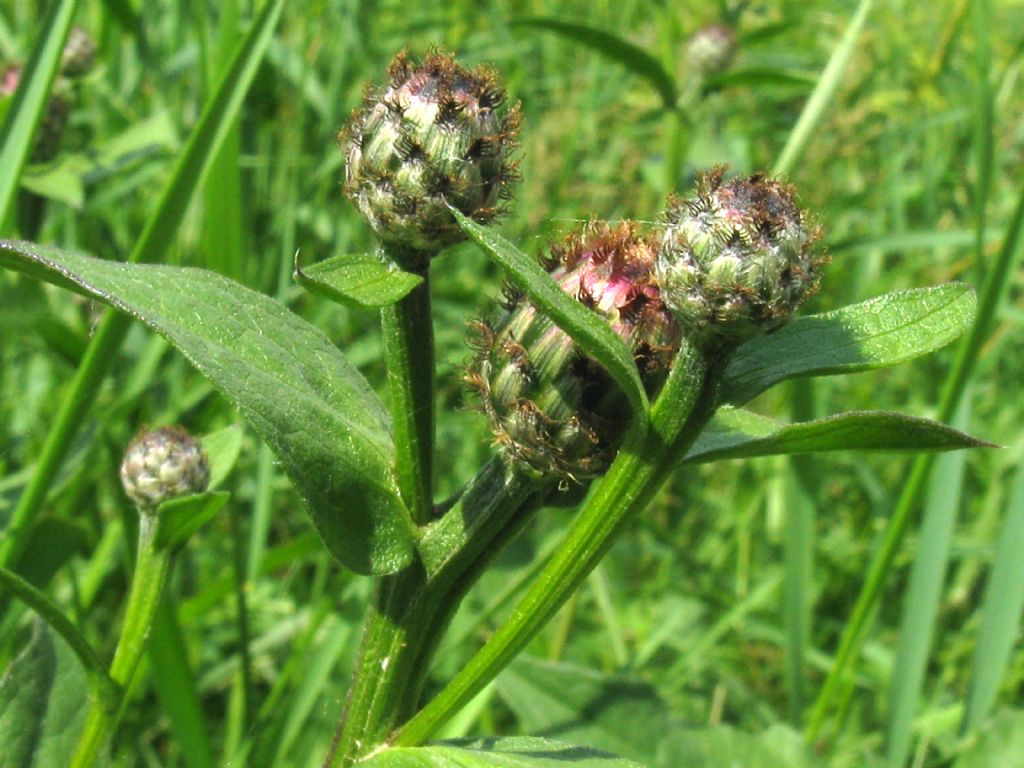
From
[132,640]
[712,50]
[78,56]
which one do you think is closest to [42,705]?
[132,640]

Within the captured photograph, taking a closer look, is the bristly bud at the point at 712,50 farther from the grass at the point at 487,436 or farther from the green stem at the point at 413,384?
the green stem at the point at 413,384

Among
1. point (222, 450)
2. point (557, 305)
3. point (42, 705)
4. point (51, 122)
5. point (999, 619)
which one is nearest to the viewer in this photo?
point (557, 305)

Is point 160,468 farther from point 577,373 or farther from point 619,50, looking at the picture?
point 619,50

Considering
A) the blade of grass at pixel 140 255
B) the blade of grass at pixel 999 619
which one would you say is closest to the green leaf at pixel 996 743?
the blade of grass at pixel 999 619

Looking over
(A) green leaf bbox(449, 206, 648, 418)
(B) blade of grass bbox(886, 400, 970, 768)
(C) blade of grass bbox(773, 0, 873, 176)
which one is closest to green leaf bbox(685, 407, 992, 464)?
(A) green leaf bbox(449, 206, 648, 418)

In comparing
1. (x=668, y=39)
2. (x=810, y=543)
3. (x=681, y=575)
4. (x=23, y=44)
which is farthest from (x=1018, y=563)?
(x=23, y=44)

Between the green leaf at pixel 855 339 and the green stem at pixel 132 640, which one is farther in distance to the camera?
the green stem at pixel 132 640

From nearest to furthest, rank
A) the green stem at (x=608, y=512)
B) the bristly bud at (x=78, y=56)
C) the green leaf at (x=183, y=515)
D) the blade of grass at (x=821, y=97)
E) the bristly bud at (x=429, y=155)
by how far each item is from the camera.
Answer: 1. the green stem at (x=608, y=512)
2. the bristly bud at (x=429, y=155)
3. the green leaf at (x=183, y=515)
4. the blade of grass at (x=821, y=97)
5. the bristly bud at (x=78, y=56)
